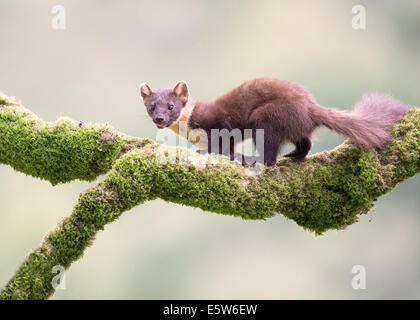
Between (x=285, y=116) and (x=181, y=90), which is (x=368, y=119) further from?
(x=181, y=90)

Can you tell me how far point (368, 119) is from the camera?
3723 millimetres

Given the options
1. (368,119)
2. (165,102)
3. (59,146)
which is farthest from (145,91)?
(368,119)

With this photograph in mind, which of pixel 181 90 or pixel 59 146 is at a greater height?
pixel 181 90

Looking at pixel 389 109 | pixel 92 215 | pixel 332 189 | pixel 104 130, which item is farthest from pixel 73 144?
pixel 389 109

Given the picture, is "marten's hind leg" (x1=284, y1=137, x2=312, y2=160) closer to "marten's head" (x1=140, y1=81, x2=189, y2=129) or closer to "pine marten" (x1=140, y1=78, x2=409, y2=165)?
"pine marten" (x1=140, y1=78, x2=409, y2=165)

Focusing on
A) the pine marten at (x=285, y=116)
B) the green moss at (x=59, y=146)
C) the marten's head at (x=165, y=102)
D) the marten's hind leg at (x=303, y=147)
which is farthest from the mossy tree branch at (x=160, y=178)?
the marten's head at (x=165, y=102)

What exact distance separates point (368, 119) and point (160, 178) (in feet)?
5.32

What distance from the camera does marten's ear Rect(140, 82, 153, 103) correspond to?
444cm

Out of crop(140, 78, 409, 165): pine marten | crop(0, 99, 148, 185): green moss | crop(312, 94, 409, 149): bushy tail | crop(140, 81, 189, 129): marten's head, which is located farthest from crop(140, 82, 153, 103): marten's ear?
crop(312, 94, 409, 149): bushy tail

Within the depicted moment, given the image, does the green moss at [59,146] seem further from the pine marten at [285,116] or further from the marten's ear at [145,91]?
the marten's ear at [145,91]

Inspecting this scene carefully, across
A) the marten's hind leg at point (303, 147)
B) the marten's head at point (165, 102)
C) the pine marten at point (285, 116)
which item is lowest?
the marten's hind leg at point (303, 147)

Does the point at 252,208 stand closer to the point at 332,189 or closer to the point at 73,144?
the point at 332,189

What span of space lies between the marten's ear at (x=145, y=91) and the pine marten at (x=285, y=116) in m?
0.14

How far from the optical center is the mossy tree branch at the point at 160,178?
3312mm
